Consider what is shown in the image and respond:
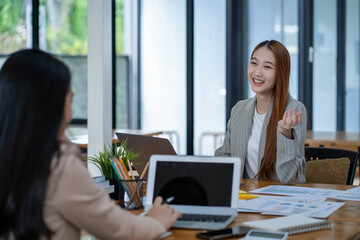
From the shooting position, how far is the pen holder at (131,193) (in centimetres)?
188

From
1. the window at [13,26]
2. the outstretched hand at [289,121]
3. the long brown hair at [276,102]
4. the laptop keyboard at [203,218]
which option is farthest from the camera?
the window at [13,26]

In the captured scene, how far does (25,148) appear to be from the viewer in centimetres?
120

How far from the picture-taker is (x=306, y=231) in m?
1.57

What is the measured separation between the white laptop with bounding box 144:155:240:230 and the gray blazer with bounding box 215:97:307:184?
83 centimetres

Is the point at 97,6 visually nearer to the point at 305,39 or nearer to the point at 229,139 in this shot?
the point at 229,139

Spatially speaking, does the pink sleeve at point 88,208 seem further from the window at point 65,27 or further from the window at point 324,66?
the window at point 324,66

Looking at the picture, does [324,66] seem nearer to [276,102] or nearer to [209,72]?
[209,72]

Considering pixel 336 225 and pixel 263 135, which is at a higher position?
pixel 263 135

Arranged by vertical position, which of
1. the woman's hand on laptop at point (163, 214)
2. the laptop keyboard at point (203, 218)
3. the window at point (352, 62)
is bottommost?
the laptop keyboard at point (203, 218)

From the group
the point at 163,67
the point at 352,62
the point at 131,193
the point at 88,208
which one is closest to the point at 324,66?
the point at 352,62

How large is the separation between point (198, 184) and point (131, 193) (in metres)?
0.29

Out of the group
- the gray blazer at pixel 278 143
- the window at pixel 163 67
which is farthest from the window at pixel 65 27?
the gray blazer at pixel 278 143

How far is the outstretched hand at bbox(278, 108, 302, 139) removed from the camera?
7.68ft

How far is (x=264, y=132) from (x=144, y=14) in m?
3.72
